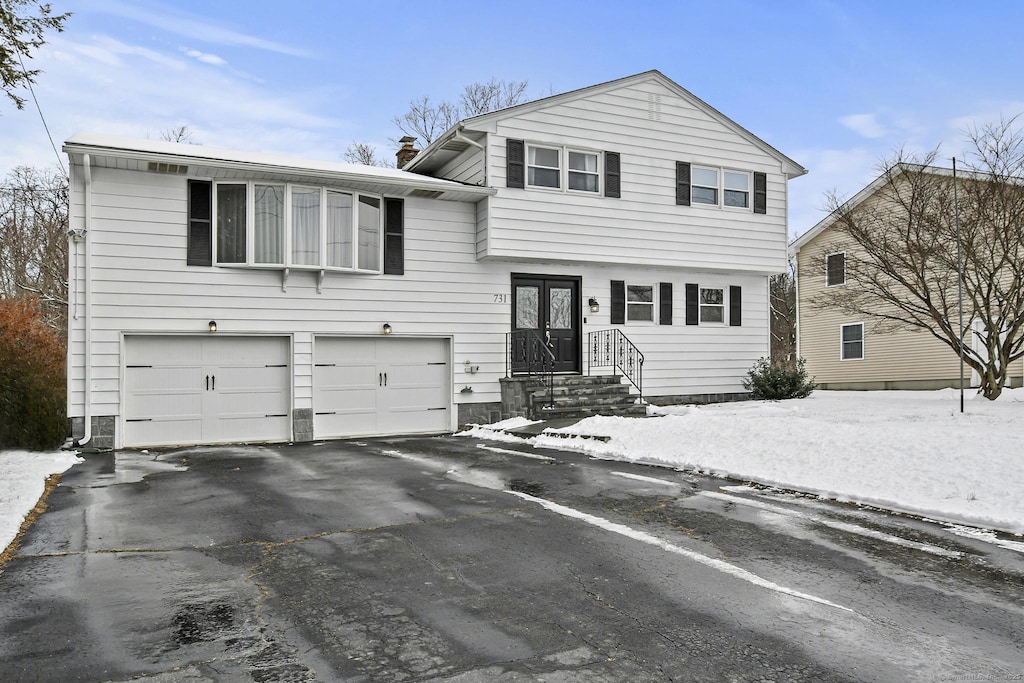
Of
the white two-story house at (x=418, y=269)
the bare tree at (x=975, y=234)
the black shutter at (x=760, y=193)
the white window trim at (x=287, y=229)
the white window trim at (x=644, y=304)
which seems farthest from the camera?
the black shutter at (x=760, y=193)

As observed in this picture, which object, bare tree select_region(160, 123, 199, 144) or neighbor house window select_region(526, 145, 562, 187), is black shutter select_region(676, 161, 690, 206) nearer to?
neighbor house window select_region(526, 145, 562, 187)

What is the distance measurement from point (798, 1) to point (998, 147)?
6668 mm

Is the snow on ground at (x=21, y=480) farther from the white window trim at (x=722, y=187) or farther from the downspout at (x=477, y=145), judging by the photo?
the white window trim at (x=722, y=187)

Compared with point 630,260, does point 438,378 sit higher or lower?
lower

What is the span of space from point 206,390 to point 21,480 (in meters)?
4.84

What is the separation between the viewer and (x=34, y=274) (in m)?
26.5

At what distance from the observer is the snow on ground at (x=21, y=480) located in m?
6.71

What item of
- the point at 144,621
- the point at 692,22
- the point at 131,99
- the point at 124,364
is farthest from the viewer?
the point at 131,99

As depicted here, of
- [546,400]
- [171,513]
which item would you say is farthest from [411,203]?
[171,513]

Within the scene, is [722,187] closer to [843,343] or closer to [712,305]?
[712,305]

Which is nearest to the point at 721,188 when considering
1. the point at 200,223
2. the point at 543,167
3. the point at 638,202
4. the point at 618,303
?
the point at 638,202

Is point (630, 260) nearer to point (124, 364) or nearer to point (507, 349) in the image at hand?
point (507, 349)

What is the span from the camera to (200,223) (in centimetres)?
1345

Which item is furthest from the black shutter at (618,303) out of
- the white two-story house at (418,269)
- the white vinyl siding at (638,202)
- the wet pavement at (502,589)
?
the wet pavement at (502,589)
